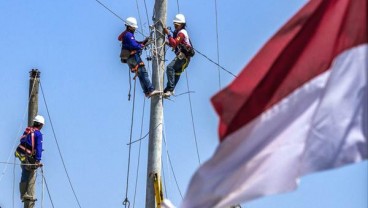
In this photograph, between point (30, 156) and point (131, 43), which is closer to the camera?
point (131, 43)

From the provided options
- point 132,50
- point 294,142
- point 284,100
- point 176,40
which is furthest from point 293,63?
point 132,50

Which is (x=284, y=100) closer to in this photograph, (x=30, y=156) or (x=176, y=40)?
(x=176, y=40)

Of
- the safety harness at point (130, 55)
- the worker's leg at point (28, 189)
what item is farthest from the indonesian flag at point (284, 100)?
the worker's leg at point (28, 189)

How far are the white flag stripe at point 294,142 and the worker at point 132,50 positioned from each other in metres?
8.78

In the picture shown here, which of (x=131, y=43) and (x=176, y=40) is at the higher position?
(x=131, y=43)

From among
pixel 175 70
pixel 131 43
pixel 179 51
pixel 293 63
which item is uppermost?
pixel 131 43

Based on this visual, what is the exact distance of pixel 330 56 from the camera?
34.9ft

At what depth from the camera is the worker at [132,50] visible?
19.8 metres

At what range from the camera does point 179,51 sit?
19781 mm

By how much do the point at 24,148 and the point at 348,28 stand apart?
1629 cm

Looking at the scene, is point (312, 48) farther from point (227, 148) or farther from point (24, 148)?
point (24, 148)

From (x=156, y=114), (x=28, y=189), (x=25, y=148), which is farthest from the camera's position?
(x=28, y=189)

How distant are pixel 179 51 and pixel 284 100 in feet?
29.9

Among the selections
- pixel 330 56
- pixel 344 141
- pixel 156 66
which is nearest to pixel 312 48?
pixel 330 56
